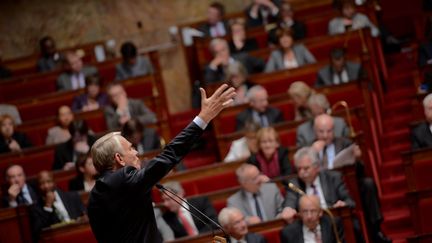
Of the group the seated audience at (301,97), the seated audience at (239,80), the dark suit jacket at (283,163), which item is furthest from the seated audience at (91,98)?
the dark suit jacket at (283,163)

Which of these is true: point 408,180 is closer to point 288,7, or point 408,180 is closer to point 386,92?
point 386,92

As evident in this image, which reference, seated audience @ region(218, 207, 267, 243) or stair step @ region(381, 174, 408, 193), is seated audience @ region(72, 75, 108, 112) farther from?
seated audience @ region(218, 207, 267, 243)

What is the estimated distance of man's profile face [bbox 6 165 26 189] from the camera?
5727mm

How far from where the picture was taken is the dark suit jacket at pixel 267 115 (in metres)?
6.20

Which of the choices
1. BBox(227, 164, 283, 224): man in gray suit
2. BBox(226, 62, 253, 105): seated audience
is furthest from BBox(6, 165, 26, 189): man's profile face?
BBox(226, 62, 253, 105): seated audience

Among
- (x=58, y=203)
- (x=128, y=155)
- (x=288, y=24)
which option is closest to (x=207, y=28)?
(x=288, y=24)

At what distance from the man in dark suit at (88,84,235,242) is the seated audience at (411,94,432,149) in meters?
2.41

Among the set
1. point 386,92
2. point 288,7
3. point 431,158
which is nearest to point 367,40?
point 386,92

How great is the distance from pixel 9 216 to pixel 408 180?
202 cm

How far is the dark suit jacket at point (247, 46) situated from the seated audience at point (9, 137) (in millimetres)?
1690

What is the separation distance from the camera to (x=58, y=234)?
5082 millimetres

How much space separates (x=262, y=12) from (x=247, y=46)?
54 centimetres

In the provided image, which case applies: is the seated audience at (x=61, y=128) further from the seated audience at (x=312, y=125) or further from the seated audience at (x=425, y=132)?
the seated audience at (x=425, y=132)

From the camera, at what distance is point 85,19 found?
8352 mm
